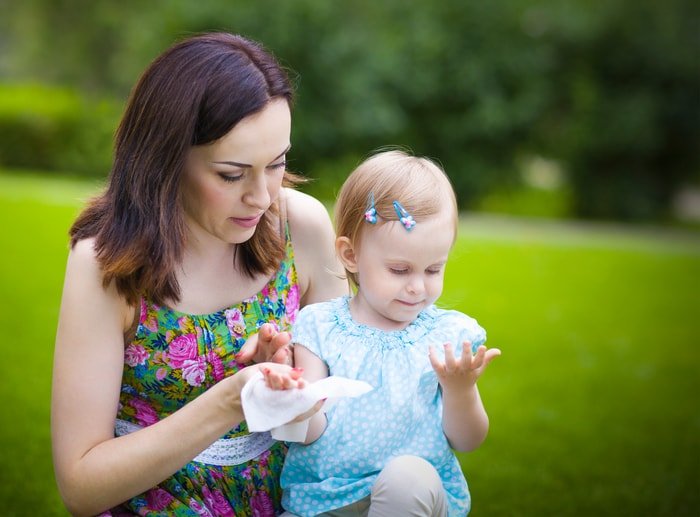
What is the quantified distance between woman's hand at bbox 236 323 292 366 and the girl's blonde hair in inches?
14.8

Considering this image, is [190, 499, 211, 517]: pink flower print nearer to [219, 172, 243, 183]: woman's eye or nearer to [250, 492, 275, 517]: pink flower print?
[250, 492, 275, 517]: pink flower print

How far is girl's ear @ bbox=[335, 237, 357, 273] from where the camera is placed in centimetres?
261

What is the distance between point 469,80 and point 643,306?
593 inches

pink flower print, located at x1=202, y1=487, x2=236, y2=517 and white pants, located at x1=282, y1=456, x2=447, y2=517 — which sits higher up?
white pants, located at x1=282, y1=456, x2=447, y2=517

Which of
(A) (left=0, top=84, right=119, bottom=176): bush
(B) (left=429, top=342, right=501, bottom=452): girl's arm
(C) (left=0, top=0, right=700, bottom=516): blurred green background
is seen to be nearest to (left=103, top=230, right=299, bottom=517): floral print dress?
(B) (left=429, top=342, right=501, bottom=452): girl's arm

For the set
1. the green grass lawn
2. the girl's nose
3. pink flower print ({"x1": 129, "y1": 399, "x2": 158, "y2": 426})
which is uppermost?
the girl's nose

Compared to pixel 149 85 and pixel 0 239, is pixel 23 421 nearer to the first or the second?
pixel 149 85

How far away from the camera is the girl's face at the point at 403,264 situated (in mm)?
2439

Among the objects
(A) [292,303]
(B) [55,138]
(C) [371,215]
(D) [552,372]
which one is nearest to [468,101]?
(B) [55,138]

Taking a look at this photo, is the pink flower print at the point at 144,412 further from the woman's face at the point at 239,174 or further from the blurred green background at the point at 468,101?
the blurred green background at the point at 468,101

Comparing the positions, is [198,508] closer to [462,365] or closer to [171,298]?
[171,298]

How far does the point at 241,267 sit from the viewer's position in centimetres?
273

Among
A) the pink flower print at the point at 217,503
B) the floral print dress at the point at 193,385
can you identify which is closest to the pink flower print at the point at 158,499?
the floral print dress at the point at 193,385

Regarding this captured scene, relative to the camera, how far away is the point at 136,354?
2.55 metres
